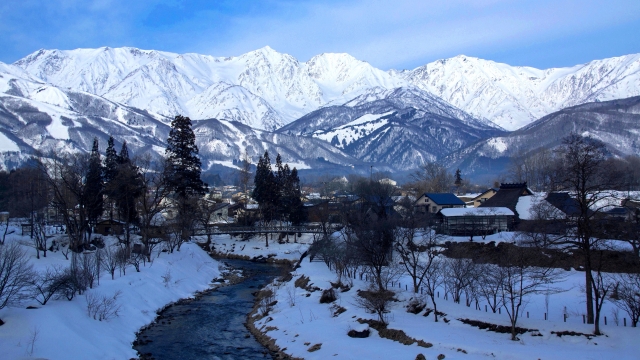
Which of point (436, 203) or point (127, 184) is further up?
point (127, 184)

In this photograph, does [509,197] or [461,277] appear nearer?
[461,277]

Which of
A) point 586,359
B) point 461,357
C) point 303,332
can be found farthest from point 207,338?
point 586,359

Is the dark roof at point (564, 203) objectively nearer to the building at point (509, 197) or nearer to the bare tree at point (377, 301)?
the building at point (509, 197)

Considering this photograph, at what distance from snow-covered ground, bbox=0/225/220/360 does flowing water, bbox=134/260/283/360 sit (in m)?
1.02

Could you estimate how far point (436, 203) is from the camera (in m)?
70.9

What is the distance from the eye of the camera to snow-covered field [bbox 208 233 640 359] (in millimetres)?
18916

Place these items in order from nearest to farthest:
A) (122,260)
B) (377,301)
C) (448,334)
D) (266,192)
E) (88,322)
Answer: (448,334), (88,322), (377,301), (122,260), (266,192)

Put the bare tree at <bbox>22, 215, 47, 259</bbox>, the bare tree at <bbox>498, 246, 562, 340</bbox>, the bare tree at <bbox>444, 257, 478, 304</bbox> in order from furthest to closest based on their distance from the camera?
1. the bare tree at <bbox>22, 215, 47, 259</bbox>
2. the bare tree at <bbox>444, 257, 478, 304</bbox>
3. the bare tree at <bbox>498, 246, 562, 340</bbox>

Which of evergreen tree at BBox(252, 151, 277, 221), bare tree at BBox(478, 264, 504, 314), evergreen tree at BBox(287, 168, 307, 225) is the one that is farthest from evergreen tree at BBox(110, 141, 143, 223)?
bare tree at BBox(478, 264, 504, 314)

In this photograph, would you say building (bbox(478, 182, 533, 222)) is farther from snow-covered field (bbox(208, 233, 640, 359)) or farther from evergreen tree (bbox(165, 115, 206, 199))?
evergreen tree (bbox(165, 115, 206, 199))

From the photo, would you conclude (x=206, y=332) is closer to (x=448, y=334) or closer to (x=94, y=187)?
(x=448, y=334)

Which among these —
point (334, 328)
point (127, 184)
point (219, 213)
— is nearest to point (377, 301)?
point (334, 328)

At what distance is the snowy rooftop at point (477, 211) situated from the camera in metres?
55.4

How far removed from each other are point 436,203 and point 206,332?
48331mm
